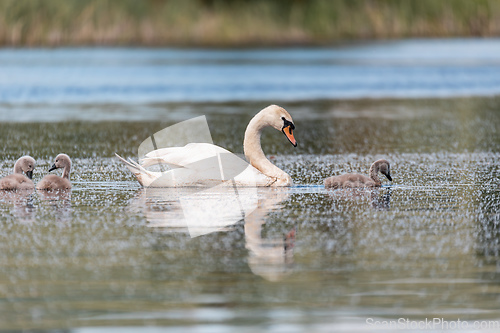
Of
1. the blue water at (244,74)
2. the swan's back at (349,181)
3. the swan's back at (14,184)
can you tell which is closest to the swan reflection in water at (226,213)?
the swan's back at (349,181)

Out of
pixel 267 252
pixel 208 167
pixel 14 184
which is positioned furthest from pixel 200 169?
pixel 267 252

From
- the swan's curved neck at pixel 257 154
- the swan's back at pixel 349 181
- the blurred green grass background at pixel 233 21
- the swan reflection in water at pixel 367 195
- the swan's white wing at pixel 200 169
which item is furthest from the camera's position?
the blurred green grass background at pixel 233 21

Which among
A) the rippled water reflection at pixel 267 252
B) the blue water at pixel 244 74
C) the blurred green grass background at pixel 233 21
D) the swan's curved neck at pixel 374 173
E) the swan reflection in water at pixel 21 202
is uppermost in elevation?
the blurred green grass background at pixel 233 21

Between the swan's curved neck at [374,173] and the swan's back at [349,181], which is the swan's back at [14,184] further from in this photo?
the swan's curved neck at [374,173]

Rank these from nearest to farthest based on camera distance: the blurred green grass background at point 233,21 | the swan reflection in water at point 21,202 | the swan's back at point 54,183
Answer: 1. the swan reflection in water at point 21,202
2. the swan's back at point 54,183
3. the blurred green grass background at point 233,21

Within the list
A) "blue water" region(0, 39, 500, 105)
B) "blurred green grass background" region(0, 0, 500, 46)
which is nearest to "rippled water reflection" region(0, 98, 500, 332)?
"blue water" region(0, 39, 500, 105)

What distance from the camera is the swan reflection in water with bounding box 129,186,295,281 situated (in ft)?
21.4

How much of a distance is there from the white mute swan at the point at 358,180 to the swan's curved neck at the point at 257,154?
45 centimetres

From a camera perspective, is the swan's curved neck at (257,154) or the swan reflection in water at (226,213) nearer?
the swan reflection in water at (226,213)

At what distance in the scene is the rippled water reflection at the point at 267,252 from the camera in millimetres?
5230

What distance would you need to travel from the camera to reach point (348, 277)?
19.4 ft

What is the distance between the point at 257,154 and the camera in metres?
9.97

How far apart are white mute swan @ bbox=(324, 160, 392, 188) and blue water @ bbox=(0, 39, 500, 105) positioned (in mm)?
13131

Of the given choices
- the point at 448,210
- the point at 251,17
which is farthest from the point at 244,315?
the point at 251,17
